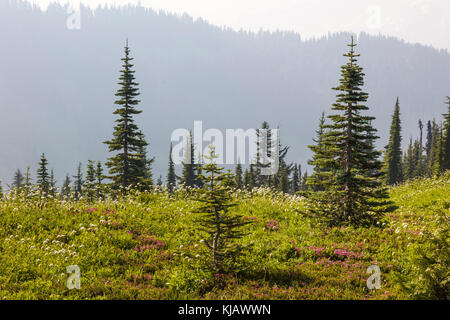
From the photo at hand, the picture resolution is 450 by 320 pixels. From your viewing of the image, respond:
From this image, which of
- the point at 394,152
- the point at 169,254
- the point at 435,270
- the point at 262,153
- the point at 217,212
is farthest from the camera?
the point at 394,152

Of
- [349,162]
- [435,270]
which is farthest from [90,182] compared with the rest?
[435,270]

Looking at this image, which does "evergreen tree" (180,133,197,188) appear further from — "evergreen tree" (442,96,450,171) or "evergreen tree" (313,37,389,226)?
"evergreen tree" (313,37,389,226)

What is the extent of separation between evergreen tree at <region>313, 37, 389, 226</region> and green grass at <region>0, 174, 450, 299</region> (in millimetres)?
833

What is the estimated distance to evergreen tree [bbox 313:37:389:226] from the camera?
38.8 ft

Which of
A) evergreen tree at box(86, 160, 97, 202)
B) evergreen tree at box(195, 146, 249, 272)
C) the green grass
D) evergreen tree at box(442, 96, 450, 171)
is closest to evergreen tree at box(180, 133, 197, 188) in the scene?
evergreen tree at box(86, 160, 97, 202)

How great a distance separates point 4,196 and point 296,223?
38.0 feet

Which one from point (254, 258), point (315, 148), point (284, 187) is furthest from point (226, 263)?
point (284, 187)

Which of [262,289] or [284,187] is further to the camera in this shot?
[284,187]

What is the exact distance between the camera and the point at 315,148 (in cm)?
1204

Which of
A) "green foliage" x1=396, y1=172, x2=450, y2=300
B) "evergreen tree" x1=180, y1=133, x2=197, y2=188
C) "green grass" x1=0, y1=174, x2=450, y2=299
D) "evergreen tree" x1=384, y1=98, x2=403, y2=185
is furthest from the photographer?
"evergreen tree" x1=384, y1=98, x2=403, y2=185

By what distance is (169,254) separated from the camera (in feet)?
31.3

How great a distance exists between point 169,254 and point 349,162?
733 cm

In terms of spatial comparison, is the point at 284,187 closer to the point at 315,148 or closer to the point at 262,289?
the point at 315,148

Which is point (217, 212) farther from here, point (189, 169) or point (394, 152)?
point (394, 152)
